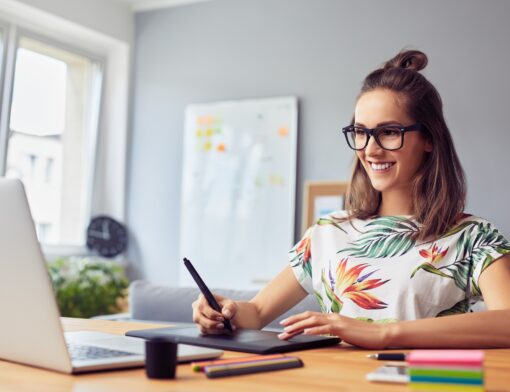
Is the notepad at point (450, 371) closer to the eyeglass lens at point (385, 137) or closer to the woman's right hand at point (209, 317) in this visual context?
the woman's right hand at point (209, 317)

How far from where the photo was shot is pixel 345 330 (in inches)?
47.0

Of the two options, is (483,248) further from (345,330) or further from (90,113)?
(90,113)

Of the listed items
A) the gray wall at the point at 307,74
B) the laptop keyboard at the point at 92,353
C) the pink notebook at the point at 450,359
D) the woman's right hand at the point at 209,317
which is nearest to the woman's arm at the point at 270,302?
the woman's right hand at the point at 209,317

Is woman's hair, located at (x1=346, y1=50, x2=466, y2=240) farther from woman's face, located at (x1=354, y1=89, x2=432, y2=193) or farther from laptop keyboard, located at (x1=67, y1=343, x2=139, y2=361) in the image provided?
laptop keyboard, located at (x1=67, y1=343, x2=139, y2=361)

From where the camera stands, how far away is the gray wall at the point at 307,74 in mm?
4117

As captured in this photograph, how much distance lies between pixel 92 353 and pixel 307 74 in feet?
12.7

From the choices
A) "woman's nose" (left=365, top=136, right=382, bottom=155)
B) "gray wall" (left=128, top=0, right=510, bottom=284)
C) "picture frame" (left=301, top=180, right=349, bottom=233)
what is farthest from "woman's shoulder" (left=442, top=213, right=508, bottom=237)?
"picture frame" (left=301, top=180, right=349, bottom=233)

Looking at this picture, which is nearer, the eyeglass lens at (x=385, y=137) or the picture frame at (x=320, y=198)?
the eyeglass lens at (x=385, y=137)

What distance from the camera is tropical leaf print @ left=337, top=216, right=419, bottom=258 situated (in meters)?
1.55

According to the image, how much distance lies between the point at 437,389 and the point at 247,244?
406cm

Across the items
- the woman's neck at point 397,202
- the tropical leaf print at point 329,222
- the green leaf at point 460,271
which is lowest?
the green leaf at point 460,271

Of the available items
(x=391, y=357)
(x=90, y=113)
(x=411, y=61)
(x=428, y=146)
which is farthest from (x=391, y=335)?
(x=90, y=113)

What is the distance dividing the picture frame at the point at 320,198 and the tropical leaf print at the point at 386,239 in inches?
112

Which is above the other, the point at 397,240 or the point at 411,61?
the point at 411,61
